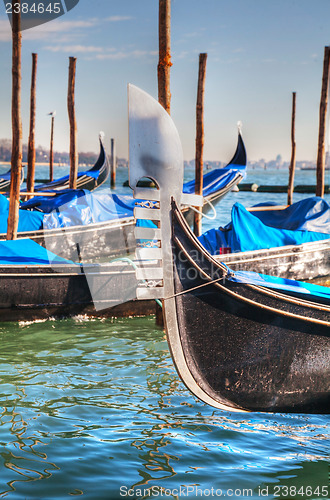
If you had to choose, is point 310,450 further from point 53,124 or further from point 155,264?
point 53,124

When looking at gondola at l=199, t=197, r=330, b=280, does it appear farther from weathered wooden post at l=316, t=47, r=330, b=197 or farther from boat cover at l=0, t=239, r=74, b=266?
weathered wooden post at l=316, t=47, r=330, b=197

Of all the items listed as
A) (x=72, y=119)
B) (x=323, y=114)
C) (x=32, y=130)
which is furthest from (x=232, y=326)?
(x=32, y=130)

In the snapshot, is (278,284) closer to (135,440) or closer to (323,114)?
(135,440)

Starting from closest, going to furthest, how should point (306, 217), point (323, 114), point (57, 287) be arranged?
point (57, 287), point (306, 217), point (323, 114)

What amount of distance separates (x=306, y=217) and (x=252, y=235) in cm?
133

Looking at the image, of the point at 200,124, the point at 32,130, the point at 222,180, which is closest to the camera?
the point at 200,124

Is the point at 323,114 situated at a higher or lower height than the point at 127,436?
higher

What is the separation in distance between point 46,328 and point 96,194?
4579mm

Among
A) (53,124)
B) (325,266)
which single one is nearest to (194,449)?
(325,266)

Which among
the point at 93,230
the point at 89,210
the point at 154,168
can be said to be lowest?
the point at 93,230

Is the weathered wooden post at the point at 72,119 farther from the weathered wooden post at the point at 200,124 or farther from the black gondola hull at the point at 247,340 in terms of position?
the black gondola hull at the point at 247,340

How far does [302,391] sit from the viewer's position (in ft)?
12.9

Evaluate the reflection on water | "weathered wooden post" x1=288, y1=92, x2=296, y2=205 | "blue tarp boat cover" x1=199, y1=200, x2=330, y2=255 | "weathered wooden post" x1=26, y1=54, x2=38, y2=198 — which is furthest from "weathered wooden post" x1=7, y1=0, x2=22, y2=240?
"weathered wooden post" x1=288, y1=92, x2=296, y2=205

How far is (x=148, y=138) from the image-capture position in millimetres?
3098
